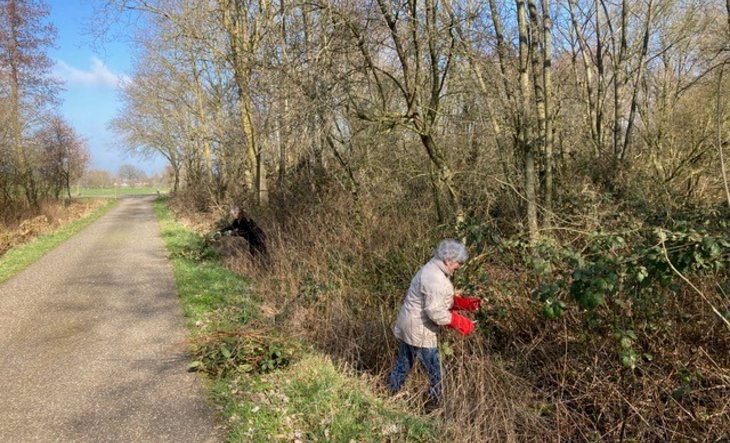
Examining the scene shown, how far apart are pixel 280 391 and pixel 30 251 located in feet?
36.9

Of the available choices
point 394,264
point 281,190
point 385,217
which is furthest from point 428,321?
point 281,190

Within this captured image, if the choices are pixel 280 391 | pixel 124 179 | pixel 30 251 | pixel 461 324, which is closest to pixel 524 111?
pixel 461 324

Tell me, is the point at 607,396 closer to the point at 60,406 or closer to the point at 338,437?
the point at 338,437

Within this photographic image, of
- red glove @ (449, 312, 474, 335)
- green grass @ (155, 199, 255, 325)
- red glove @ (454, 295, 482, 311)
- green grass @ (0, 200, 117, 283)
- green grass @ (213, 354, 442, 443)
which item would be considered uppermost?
red glove @ (454, 295, 482, 311)

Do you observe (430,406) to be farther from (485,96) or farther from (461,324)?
(485,96)

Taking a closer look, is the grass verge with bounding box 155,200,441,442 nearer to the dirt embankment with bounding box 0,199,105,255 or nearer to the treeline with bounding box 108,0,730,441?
the treeline with bounding box 108,0,730,441

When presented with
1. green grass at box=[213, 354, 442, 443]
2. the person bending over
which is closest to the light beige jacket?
green grass at box=[213, 354, 442, 443]

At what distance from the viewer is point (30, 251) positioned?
12.3 meters

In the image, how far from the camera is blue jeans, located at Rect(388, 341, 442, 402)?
440 cm

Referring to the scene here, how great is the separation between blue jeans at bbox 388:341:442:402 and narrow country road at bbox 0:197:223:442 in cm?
172

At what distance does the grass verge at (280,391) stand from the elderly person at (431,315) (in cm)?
39

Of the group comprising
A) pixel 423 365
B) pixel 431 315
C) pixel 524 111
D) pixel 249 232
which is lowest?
pixel 423 365

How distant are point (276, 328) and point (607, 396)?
12.6ft

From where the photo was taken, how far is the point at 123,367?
509 cm
